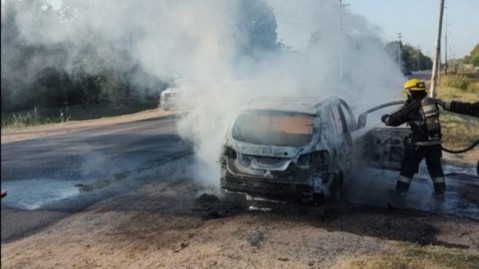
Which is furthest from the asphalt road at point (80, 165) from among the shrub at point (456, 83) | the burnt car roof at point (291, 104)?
the shrub at point (456, 83)

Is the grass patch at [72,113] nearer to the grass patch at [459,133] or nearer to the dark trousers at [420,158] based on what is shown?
the grass patch at [459,133]

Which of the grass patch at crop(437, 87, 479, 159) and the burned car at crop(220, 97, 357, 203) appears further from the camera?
the grass patch at crop(437, 87, 479, 159)

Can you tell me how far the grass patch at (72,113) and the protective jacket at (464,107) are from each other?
17608 millimetres

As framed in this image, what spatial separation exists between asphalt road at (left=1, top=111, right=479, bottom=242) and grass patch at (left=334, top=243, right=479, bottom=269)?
2.08 meters

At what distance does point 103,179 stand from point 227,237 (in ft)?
13.8

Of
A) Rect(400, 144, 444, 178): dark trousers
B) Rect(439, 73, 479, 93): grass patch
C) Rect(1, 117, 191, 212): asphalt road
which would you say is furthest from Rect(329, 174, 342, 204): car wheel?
Rect(439, 73, 479, 93): grass patch

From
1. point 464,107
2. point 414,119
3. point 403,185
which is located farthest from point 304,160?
point 464,107

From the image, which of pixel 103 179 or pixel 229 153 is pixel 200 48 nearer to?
pixel 103 179

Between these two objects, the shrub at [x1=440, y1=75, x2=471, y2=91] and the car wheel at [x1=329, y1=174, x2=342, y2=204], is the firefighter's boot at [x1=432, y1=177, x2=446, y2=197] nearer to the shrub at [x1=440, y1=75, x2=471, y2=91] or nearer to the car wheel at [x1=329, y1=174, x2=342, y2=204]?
the car wheel at [x1=329, y1=174, x2=342, y2=204]

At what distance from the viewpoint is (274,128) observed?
7324mm

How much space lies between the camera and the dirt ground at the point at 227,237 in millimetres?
5094

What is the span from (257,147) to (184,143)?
6.64 metres

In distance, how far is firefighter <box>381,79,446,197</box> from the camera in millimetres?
8062

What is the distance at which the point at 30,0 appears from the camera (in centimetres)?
742
